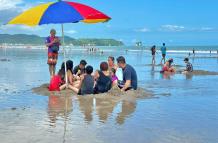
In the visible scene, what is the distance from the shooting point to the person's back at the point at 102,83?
11.3 meters

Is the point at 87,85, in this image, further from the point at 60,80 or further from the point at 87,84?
the point at 60,80

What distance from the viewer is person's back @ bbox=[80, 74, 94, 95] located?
36.5 feet

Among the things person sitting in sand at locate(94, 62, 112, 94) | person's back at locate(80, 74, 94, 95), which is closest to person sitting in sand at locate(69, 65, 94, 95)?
person's back at locate(80, 74, 94, 95)

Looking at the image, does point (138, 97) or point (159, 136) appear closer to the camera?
point (159, 136)

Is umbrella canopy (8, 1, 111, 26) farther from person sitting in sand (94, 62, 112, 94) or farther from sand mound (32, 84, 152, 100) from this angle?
sand mound (32, 84, 152, 100)

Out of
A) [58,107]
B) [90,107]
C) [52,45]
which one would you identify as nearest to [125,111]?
[90,107]

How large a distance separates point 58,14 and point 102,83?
93.4 inches

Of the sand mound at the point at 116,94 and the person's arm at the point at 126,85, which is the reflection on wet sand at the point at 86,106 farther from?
the person's arm at the point at 126,85

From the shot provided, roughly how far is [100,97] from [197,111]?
8.84 ft

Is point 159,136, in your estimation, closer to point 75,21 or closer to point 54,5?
point 75,21

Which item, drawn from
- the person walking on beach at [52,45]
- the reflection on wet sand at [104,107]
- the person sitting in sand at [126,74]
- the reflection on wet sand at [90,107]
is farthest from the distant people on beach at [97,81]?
the person walking on beach at [52,45]

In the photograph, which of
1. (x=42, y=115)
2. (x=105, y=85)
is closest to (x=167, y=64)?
(x=105, y=85)

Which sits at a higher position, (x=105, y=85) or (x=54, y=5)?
(x=54, y=5)

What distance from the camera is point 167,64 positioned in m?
22.2
